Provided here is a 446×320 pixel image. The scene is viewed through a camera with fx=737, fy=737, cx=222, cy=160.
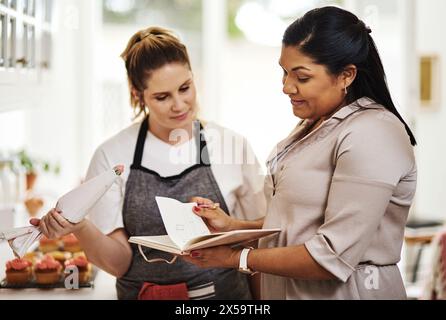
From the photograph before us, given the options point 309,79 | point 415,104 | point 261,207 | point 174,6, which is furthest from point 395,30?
point 309,79

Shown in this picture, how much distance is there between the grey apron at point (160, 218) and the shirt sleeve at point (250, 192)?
0.13 feet

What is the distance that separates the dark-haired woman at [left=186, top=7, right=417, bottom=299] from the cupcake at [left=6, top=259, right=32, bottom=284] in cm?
43

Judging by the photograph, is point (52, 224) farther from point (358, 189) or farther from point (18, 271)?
point (358, 189)

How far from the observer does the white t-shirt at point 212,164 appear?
1.47 m

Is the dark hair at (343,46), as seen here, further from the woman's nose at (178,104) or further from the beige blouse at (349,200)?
the woman's nose at (178,104)

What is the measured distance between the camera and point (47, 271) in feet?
5.41

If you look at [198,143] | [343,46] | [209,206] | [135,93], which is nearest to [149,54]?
[135,93]

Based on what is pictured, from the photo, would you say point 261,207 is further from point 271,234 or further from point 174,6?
point 174,6

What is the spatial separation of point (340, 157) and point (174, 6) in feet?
8.36

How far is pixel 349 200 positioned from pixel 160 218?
0.47 m

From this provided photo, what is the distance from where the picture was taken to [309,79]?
1164 millimetres

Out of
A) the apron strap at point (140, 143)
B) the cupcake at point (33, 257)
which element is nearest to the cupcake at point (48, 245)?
the cupcake at point (33, 257)

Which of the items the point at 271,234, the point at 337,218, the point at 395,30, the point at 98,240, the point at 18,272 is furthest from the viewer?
the point at 395,30

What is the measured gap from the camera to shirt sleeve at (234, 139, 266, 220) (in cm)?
148
